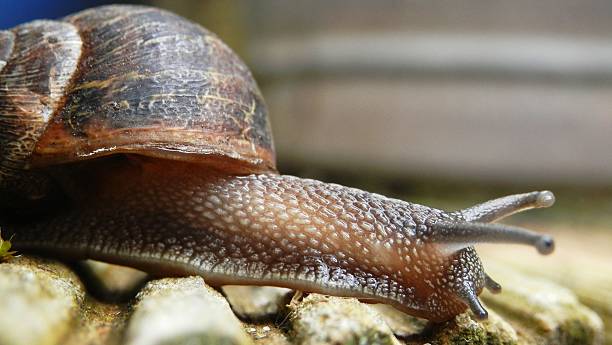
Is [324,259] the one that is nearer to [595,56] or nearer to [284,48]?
[284,48]

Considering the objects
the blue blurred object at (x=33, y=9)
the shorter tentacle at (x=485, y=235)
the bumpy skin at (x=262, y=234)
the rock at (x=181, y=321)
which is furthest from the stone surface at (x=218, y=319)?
the blue blurred object at (x=33, y=9)

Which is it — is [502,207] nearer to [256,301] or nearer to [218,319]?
[256,301]

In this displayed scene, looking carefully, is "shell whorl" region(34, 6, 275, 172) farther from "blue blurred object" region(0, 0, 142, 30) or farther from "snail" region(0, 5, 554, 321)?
"blue blurred object" region(0, 0, 142, 30)

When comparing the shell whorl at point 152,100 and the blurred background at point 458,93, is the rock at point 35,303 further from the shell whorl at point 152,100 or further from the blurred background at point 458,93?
the blurred background at point 458,93

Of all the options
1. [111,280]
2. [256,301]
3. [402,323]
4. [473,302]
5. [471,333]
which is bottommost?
[111,280]

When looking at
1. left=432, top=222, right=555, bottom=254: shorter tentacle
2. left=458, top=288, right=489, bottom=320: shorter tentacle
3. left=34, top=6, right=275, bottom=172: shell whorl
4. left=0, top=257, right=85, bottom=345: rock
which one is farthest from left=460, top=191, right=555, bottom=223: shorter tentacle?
left=0, top=257, right=85, bottom=345: rock

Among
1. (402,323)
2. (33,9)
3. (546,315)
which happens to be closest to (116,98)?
(402,323)
